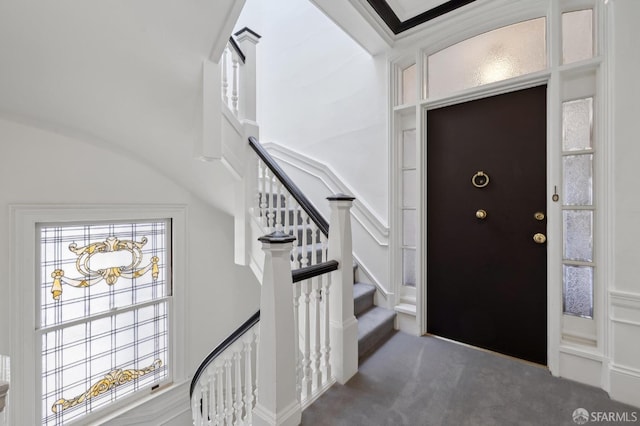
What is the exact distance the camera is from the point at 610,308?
1.62 m

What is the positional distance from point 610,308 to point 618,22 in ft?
5.09

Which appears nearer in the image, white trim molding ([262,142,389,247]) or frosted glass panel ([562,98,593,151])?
frosted glass panel ([562,98,593,151])

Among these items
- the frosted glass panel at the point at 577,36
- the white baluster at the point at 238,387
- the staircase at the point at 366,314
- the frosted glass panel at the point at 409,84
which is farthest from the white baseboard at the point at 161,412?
the frosted glass panel at the point at 577,36

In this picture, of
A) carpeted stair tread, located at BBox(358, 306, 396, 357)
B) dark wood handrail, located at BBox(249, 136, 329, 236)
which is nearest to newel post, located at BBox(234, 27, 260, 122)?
dark wood handrail, located at BBox(249, 136, 329, 236)

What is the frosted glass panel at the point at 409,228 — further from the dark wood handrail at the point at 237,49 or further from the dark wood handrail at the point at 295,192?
the dark wood handrail at the point at 237,49

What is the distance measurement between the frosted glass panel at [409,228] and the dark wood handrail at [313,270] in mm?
959

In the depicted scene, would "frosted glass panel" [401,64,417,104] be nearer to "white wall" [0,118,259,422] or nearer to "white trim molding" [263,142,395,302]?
"white trim molding" [263,142,395,302]

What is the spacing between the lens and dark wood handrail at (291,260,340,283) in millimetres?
1557

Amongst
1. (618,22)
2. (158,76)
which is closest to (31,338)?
(158,76)

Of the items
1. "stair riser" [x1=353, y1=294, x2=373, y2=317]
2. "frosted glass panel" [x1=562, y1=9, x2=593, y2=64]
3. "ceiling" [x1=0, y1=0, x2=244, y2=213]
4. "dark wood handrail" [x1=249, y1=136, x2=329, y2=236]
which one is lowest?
"stair riser" [x1=353, y1=294, x2=373, y2=317]

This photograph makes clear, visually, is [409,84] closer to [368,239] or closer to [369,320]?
[368,239]

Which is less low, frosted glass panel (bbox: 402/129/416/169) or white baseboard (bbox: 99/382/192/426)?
frosted glass panel (bbox: 402/129/416/169)

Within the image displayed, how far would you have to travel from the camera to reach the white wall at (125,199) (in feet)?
7.04

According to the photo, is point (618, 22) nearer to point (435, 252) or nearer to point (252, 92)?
point (435, 252)
